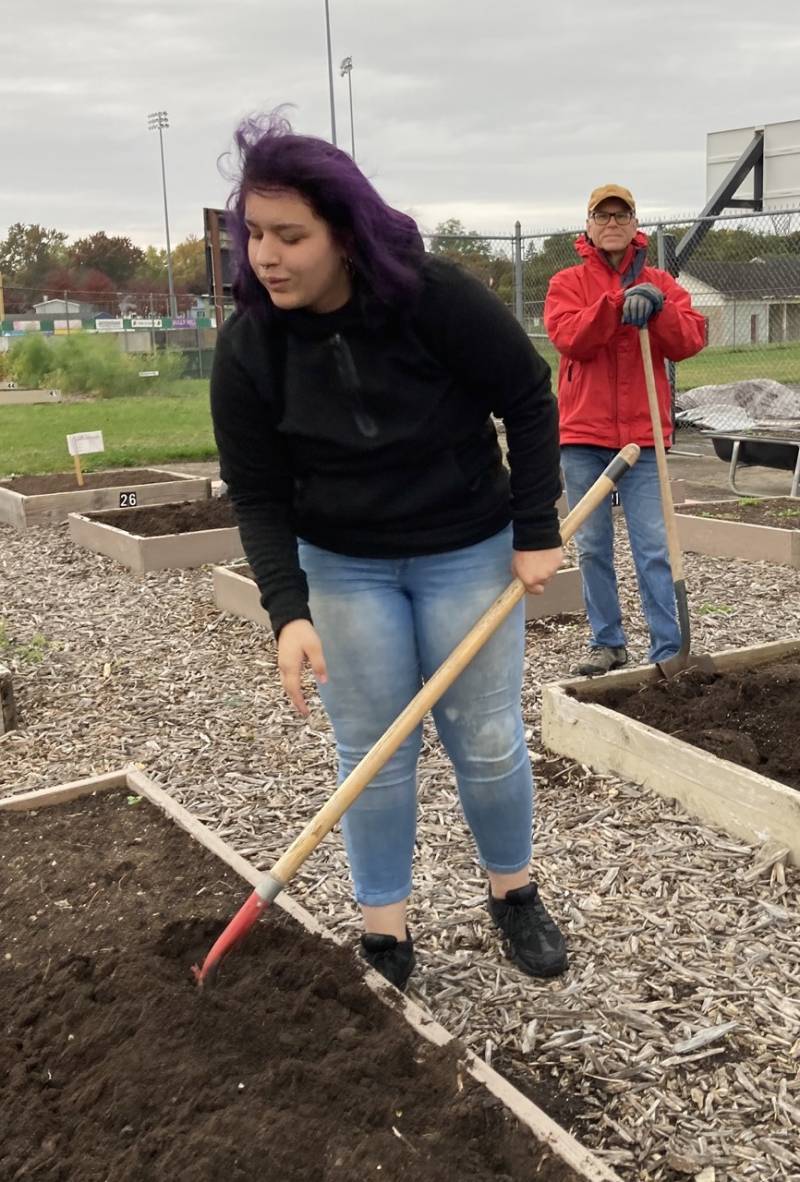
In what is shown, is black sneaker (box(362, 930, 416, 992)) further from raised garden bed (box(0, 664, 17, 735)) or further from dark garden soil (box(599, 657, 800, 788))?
raised garden bed (box(0, 664, 17, 735))

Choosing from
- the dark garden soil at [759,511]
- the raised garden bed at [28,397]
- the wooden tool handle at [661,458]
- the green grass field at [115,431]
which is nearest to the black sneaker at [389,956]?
the wooden tool handle at [661,458]

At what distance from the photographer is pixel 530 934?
280cm

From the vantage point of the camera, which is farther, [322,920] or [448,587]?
[322,920]

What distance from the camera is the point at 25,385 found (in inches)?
1155

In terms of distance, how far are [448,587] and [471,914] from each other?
109cm

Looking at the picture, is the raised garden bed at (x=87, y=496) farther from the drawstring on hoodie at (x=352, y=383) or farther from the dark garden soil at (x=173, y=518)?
the drawstring on hoodie at (x=352, y=383)

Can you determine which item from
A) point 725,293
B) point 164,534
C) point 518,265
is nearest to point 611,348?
point 164,534

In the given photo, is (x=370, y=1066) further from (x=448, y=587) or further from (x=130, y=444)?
(x=130, y=444)

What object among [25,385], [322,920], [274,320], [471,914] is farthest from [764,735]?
[25,385]

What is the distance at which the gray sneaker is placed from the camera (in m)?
4.92

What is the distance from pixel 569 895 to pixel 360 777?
1.10m

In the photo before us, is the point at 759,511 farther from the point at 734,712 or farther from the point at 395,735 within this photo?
the point at 395,735

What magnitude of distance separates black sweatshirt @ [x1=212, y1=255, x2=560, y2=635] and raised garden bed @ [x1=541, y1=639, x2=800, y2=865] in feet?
4.35

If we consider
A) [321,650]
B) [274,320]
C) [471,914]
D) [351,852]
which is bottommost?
[471,914]
